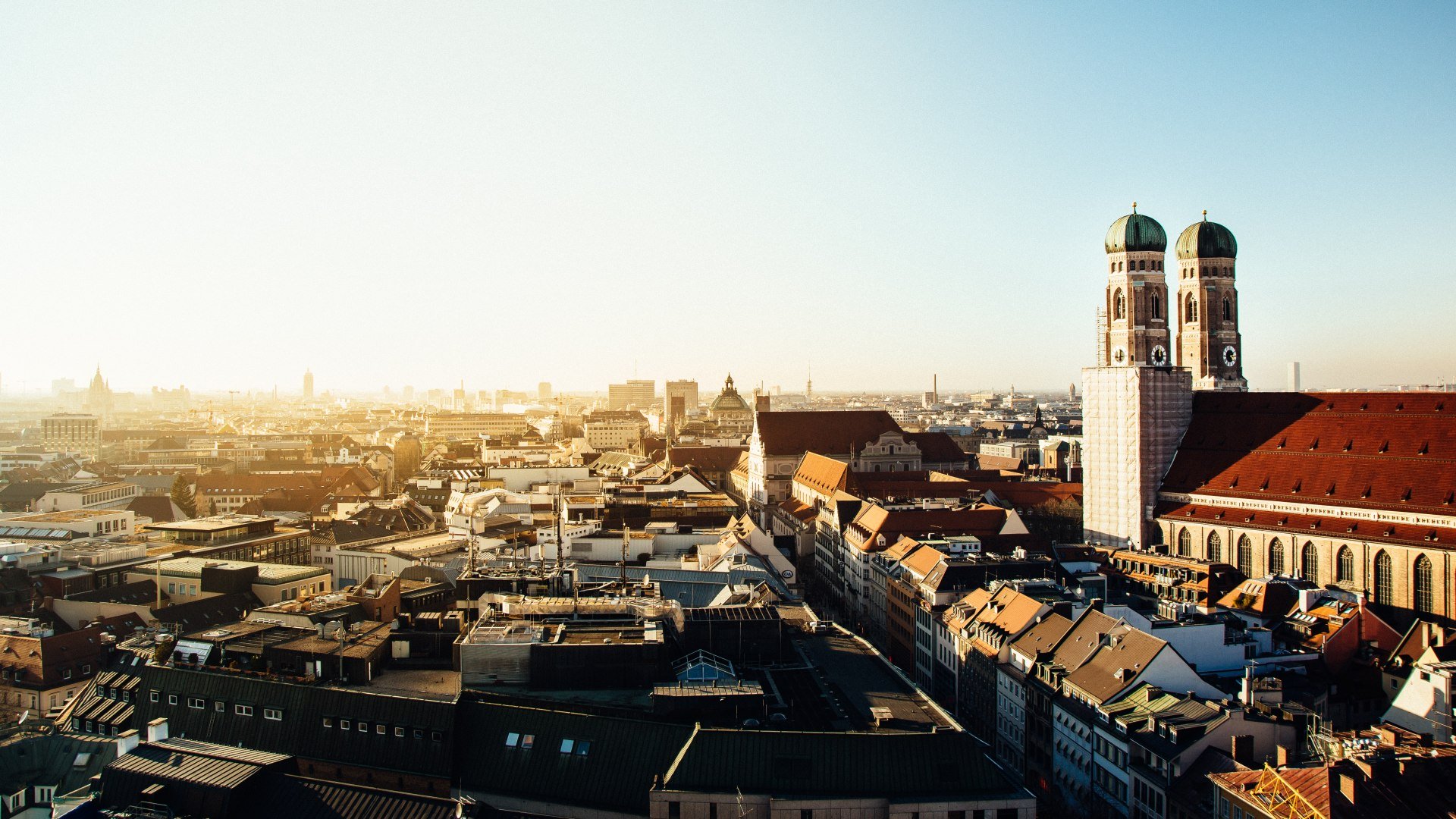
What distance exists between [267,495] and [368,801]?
337 ft

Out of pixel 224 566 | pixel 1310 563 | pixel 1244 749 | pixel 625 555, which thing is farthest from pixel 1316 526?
pixel 224 566

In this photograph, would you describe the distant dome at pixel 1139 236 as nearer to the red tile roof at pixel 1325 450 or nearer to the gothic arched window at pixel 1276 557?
the red tile roof at pixel 1325 450

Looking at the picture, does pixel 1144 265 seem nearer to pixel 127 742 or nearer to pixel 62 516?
pixel 127 742

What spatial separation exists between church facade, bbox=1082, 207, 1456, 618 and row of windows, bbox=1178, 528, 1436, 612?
86 mm

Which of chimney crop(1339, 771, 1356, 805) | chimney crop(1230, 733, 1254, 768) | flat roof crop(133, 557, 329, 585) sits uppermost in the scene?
flat roof crop(133, 557, 329, 585)

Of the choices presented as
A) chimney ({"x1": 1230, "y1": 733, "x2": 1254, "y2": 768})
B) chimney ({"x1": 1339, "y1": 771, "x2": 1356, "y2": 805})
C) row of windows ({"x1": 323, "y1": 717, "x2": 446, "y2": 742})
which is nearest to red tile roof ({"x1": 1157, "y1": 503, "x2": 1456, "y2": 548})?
chimney ({"x1": 1230, "y1": 733, "x2": 1254, "y2": 768})

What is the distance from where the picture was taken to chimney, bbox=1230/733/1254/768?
43.1 meters

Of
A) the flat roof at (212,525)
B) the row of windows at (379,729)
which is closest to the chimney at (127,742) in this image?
the row of windows at (379,729)

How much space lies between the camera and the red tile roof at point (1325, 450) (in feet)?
240

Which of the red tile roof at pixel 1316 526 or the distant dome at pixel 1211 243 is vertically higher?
the distant dome at pixel 1211 243

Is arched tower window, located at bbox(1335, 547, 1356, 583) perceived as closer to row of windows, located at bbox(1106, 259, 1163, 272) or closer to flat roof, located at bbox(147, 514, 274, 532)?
row of windows, located at bbox(1106, 259, 1163, 272)

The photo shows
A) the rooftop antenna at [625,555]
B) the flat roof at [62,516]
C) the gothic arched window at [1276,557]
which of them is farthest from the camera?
the flat roof at [62,516]

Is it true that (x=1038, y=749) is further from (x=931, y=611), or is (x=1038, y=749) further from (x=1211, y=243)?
(x=1211, y=243)

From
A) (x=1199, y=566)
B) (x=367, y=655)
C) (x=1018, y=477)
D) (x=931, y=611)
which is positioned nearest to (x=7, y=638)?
(x=367, y=655)
